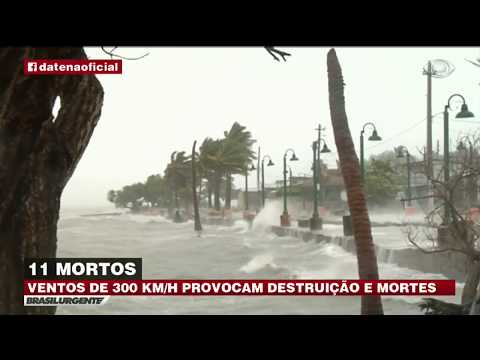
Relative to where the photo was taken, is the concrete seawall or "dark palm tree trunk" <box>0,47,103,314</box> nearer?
"dark palm tree trunk" <box>0,47,103,314</box>

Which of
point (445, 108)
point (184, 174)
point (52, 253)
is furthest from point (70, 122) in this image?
point (184, 174)

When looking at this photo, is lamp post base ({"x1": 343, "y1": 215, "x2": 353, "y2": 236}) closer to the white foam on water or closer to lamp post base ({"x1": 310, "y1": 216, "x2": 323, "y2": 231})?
lamp post base ({"x1": 310, "y1": 216, "x2": 323, "y2": 231})

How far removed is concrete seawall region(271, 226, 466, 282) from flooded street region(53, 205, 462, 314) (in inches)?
13.1

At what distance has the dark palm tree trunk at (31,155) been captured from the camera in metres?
5.25

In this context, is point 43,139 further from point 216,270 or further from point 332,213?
point 332,213

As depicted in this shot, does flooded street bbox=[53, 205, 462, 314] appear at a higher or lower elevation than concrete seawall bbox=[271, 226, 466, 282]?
lower

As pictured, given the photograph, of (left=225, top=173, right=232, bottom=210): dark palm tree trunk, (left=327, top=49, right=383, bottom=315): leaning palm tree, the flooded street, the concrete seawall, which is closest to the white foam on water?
the flooded street

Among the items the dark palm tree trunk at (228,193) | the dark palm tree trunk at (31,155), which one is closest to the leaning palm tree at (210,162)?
the dark palm tree trunk at (228,193)

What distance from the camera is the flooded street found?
18078mm

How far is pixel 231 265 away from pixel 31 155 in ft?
95.1

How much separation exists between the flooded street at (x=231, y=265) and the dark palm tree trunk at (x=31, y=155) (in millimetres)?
1974

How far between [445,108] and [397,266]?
6360 mm

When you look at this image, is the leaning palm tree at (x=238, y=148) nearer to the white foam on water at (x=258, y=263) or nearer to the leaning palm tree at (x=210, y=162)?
the leaning palm tree at (x=210, y=162)
